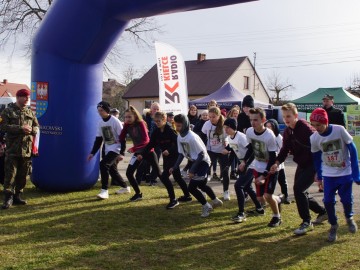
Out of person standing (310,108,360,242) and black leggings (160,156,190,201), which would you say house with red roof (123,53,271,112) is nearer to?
black leggings (160,156,190,201)

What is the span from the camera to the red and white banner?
41.9 feet

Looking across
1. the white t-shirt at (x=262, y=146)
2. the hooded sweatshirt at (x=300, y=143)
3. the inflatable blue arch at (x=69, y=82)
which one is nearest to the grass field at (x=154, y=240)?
the inflatable blue arch at (x=69, y=82)

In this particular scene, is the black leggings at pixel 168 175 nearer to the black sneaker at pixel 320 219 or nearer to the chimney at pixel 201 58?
the black sneaker at pixel 320 219

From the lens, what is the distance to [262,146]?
6.12 meters

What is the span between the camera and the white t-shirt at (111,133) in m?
8.07

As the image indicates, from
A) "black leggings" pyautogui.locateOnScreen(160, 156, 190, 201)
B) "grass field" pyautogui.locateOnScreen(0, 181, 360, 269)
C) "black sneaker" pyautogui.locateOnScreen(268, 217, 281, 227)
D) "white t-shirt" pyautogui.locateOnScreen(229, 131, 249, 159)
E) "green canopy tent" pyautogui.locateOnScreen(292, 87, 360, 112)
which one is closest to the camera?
"grass field" pyautogui.locateOnScreen(0, 181, 360, 269)

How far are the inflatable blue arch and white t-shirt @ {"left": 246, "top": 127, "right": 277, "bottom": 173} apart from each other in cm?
315

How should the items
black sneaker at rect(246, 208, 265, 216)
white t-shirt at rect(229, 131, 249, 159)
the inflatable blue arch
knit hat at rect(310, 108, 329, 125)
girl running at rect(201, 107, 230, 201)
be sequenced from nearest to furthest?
knit hat at rect(310, 108, 329, 125), black sneaker at rect(246, 208, 265, 216), white t-shirt at rect(229, 131, 249, 159), the inflatable blue arch, girl running at rect(201, 107, 230, 201)

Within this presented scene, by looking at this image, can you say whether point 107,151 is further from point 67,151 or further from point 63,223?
point 63,223

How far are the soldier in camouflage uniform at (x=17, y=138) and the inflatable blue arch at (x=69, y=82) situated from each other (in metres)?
0.76

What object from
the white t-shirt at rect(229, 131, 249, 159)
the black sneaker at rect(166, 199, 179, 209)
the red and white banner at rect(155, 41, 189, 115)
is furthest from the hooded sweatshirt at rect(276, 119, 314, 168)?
the red and white banner at rect(155, 41, 189, 115)

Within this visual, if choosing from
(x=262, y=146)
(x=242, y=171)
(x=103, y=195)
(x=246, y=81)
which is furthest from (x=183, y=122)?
(x=246, y=81)

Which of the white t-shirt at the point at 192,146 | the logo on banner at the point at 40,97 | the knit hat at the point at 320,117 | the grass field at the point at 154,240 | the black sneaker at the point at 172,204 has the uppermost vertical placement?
the logo on banner at the point at 40,97

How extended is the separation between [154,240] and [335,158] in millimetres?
2533
